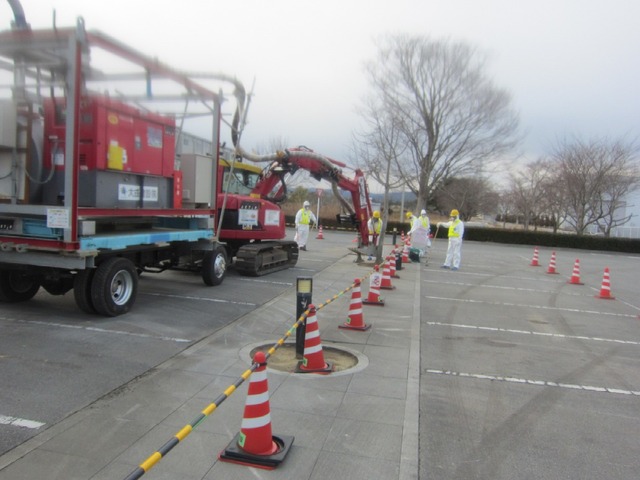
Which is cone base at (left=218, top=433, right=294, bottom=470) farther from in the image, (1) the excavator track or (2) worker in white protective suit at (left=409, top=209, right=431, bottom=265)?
(2) worker in white protective suit at (left=409, top=209, right=431, bottom=265)

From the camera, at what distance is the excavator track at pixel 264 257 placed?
40.1 feet

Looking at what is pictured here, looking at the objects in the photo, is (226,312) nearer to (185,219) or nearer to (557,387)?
(185,219)

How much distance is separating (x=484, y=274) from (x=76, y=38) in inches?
525

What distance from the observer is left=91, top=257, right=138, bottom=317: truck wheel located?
730 cm

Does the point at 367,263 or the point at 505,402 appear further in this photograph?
the point at 367,263

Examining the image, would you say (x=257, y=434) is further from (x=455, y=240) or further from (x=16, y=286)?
(x=455, y=240)

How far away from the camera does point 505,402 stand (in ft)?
16.8

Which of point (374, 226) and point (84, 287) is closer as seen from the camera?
point (84, 287)

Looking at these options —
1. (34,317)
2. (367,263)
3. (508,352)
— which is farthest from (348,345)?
(367,263)

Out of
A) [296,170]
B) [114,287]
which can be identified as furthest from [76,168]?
[296,170]

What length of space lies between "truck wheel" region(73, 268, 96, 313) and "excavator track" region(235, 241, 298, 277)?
4.99 m

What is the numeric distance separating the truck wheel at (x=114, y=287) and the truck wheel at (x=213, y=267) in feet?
8.31

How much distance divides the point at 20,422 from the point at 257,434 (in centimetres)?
197

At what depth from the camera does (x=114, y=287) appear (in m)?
7.73
